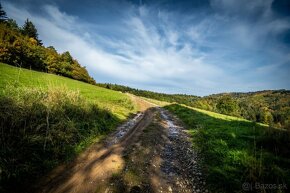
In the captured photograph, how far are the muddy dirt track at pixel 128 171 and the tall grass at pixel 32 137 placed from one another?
56 cm

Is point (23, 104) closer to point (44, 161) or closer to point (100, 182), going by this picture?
point (44, 161)

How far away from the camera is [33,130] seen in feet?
19.5

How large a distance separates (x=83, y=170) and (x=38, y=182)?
1279mm

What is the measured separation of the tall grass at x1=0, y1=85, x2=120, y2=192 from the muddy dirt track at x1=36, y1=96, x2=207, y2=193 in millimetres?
556

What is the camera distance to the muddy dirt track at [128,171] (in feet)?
15.2

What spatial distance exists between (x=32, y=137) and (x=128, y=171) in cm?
358

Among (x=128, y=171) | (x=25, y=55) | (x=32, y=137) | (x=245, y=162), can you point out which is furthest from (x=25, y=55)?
(x=245, y=162)

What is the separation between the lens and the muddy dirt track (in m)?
4.62

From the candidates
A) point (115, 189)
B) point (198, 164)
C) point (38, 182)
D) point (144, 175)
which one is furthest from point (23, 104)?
point (198, 164)

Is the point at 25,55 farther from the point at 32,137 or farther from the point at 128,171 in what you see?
the point at 128,171

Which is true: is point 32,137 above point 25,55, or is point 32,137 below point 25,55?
below

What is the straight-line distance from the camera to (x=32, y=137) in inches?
220

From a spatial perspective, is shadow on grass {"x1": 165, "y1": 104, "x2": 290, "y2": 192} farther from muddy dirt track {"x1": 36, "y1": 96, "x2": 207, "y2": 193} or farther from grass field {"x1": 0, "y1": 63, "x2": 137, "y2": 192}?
grass field {"x1": 0, "y1": 63, "x2": 137, "y2": 192}

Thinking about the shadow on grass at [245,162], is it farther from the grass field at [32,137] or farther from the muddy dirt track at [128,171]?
the grass field at [32,137]
